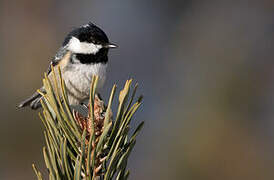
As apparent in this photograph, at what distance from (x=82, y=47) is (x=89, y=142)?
157cm

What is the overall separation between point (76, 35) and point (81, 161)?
1.66 m

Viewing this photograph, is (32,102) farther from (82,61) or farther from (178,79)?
(178,79)

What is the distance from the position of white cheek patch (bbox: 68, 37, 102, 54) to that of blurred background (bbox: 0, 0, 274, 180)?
52 centimetres

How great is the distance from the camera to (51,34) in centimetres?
350

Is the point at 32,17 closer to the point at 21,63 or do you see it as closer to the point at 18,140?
A: the point at 21,63

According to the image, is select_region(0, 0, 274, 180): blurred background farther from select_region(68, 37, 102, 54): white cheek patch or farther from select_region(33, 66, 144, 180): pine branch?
select_region(33, 66, 144, 180): pine branch

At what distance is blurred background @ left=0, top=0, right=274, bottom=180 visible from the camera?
284 centimetres

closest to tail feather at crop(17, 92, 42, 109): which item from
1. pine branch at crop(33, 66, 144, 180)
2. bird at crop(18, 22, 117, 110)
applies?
bird at crop(18, 22, 117, 110)

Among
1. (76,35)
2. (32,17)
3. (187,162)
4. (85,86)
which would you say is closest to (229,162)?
(187,162)

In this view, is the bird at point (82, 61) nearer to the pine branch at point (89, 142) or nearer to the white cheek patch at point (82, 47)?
the white cheek patch at point (82, 47)

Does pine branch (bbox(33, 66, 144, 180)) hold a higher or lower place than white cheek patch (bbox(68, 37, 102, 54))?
lower

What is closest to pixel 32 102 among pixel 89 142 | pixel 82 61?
pixel 82 61

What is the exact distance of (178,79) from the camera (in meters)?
3.83

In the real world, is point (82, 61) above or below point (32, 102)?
above
